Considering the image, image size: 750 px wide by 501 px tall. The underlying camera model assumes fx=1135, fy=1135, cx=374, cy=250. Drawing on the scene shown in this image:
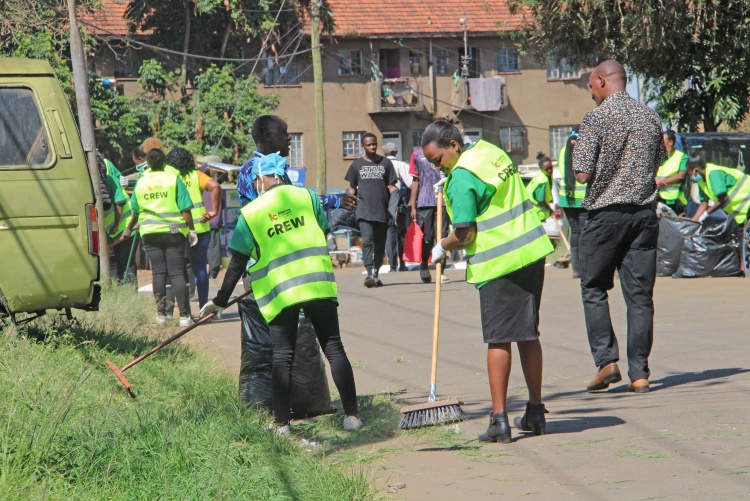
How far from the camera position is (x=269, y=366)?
22.2 feet

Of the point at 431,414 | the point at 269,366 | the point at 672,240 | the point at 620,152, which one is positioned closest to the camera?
the point at 431,414

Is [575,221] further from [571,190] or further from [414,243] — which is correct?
[414,243]

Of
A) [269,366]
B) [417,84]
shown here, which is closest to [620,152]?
[269,366]

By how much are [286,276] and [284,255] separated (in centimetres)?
11

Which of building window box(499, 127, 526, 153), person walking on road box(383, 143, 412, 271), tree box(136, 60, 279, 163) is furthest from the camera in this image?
building window box(499, 127, 526, 153)

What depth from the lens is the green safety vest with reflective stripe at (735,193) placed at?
13914 millimetres

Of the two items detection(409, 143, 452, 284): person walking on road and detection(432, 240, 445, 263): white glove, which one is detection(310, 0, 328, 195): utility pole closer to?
detection(409, 143, 452, 284): person walking on road

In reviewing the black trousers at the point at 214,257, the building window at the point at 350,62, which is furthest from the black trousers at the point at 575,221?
the building window at the point at 350,62

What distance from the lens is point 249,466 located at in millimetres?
4969

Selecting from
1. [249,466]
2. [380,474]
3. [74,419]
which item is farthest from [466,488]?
[74,419]

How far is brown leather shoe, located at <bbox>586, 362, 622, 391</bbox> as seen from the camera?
7152 mm

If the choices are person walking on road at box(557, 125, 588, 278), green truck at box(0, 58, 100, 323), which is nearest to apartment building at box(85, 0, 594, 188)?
person walking on road at box(557, 125, 588, 278)

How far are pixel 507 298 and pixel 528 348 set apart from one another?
11.7 inches

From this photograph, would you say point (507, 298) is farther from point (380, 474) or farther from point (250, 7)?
point (250, 7)
